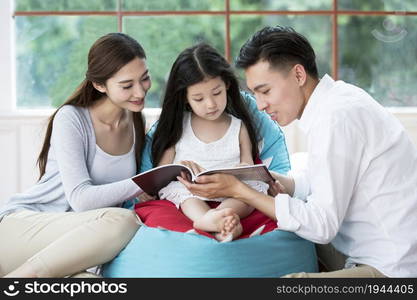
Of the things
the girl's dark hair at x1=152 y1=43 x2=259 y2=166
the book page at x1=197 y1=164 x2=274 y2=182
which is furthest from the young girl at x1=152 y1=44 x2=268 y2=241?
the book page at x1=197 y1=164 x2=274 y2=182

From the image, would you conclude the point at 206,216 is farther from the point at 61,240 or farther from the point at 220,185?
the point at 61,240

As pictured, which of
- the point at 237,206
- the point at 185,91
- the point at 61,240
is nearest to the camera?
the point at 61,240

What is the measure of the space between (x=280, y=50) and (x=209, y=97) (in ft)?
1.42

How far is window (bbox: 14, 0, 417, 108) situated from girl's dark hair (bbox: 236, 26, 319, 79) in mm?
2151

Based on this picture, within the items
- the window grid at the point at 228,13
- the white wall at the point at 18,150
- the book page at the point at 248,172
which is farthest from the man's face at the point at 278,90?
the window grid at the point at 228,13

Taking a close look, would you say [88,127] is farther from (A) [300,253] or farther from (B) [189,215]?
(A) [300,253]

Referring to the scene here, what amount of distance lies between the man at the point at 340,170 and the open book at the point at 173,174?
4 cm

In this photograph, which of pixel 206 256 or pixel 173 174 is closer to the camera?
pixel 206 256

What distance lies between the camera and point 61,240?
2473mm

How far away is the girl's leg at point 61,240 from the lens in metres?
2.43

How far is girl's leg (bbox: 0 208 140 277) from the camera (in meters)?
2.43

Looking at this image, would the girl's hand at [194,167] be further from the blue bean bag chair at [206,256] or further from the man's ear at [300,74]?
the man's ear at [300,74]

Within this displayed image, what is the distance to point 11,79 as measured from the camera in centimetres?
450

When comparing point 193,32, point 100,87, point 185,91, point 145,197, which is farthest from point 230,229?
point 193,32
